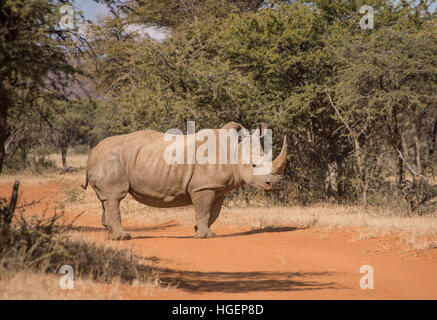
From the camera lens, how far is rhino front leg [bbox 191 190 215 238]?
1144 cm

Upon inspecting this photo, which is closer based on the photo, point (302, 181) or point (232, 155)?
point (232, 155)

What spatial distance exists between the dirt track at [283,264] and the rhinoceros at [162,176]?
0.83 meters

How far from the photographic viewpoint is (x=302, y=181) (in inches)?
678

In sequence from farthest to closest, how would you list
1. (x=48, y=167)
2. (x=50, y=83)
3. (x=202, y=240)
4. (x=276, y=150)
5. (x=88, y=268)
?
(x=48, y=167) → (x=276, y=150) → (x=202, y=240) → (x=50, y=83) → (x=88, y=268)

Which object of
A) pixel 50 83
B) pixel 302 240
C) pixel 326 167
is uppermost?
pixel 50 83

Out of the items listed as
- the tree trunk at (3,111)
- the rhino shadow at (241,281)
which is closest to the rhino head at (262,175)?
the rhino shadow at (241,281)

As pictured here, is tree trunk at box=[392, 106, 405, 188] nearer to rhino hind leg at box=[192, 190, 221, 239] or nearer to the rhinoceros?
the rhinoceros

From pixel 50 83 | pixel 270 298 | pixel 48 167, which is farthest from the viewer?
pixel 48 167

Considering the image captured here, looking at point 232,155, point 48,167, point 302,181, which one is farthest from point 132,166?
point 48,167

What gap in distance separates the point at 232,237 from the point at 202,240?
831mm

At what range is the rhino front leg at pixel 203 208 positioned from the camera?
11.4 meters

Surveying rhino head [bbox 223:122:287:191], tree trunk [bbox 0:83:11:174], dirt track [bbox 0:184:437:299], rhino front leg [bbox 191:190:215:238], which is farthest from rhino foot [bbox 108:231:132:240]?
tree trunk [bbox 0:83:11:174]

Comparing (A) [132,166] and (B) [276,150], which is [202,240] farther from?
(B) [276,150]

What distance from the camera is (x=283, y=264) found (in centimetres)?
905
